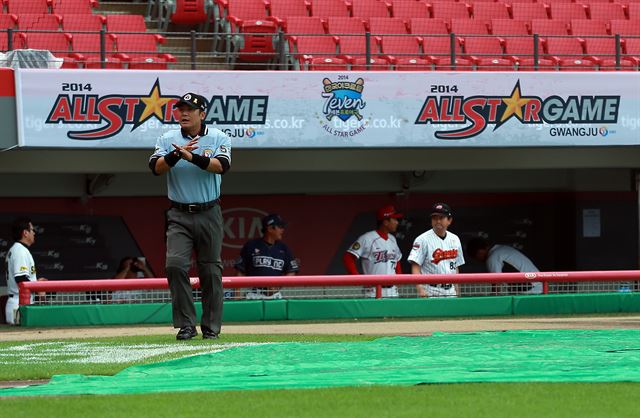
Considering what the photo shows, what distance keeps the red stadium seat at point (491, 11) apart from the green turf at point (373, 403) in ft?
45.2

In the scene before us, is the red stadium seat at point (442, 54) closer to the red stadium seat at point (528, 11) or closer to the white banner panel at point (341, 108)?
the white banner panel at point (341, 108)

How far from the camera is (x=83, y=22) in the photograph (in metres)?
17.0

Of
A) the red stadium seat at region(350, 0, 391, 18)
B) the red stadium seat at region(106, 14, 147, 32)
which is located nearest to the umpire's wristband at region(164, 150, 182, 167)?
the red stadium seat at region(106, 14, 147, 32)

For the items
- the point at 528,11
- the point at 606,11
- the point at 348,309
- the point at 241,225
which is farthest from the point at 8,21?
the point at 606,11

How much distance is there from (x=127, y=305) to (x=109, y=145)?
9.72ft

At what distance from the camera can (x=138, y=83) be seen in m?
14.4

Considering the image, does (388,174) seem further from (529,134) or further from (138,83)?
(138,83)

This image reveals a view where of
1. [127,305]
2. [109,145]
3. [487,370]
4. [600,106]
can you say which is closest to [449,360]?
[487,370]

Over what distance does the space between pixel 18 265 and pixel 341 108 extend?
14.7 ft

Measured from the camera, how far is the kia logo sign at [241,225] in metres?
17.7

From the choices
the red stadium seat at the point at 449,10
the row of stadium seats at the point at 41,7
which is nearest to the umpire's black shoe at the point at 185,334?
the row of stadium seats at the point at 41,7

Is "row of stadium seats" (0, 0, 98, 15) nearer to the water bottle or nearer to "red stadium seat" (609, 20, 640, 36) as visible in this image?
"red stadium seat" (609, 20, 640, 36)

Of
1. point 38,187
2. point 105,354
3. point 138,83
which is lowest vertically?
point 105,354

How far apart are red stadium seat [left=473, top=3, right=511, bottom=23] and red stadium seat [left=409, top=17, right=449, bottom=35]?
1.10 m
